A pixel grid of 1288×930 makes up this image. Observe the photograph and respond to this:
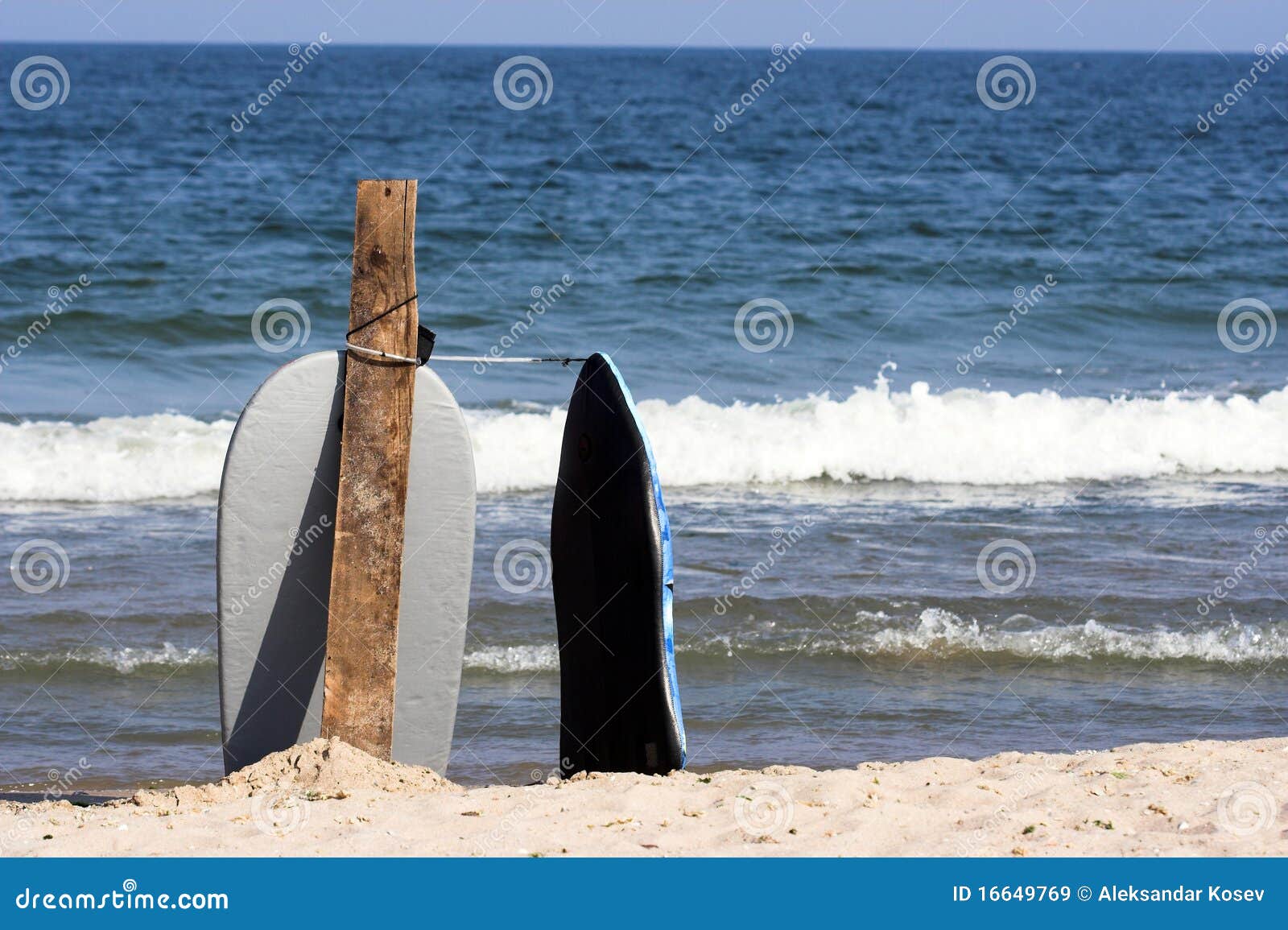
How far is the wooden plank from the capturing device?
363 centimetres

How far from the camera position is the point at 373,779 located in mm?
3615

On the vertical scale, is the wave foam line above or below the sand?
above

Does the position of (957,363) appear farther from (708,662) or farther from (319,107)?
(319,107)

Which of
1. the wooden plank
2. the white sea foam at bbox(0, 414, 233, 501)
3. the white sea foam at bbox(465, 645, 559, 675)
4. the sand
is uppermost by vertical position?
the white sea foam at bbox(0, 414, 233, 501)

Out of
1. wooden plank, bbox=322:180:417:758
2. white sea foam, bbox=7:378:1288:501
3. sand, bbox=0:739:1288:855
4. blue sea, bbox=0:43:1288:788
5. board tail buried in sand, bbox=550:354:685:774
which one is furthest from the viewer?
white sea foam, bbox=7:378:1288:501

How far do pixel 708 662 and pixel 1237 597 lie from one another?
2.69m

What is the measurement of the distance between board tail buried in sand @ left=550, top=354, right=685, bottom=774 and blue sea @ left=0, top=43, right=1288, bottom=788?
633mm

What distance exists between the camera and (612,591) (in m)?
3.91

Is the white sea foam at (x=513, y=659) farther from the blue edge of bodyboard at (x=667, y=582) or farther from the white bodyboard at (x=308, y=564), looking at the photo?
the blue edge of bodyboard at (x=667, y=582)

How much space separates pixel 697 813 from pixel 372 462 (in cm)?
133

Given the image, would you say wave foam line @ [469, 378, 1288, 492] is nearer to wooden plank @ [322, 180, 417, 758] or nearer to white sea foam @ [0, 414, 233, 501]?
white sea foam @ [0, 414, 233, 501]

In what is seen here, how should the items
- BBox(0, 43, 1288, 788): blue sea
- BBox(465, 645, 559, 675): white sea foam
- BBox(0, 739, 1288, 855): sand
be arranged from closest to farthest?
1. BBox(0, 739, 1288, 855): sand
2. BBox(0, 43, 1288, 788): blue sea
3. BBox(465, 645, 559, 675): white sea foam

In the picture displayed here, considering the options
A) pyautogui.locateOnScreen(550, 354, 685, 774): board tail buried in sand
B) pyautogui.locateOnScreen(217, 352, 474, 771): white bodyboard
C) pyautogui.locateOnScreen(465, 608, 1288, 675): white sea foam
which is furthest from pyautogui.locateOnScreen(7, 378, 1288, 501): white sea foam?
pyautogui.locateOnScreen(217, 352, 474, 771): white bodyboard

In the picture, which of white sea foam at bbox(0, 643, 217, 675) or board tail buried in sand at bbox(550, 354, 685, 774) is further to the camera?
white sea foam at bbox(0, 643, 217, 675)
